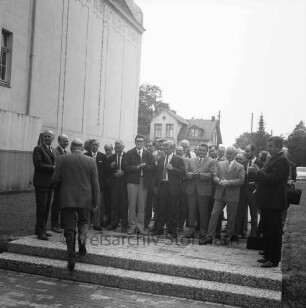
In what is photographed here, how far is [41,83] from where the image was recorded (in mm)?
17531

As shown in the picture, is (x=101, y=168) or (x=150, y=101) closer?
(x=101, y=168)

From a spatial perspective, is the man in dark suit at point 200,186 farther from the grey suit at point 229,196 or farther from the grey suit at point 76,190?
the grey suit at point 76,190

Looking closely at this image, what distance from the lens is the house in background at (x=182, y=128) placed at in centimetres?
6725

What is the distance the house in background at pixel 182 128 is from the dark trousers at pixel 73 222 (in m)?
56.6

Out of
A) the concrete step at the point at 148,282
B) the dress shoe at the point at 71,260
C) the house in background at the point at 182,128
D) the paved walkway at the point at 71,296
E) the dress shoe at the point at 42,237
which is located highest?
the house in background at the point at 182,128

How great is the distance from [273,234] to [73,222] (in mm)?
3254

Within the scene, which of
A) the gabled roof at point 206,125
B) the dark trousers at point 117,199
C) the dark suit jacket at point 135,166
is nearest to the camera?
the dark suit jacket at point 135,166

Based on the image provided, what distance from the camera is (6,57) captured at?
15.9 meters

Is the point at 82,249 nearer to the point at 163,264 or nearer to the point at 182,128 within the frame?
the point at 163,264

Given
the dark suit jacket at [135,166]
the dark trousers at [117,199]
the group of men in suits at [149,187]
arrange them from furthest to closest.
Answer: the dark trousers at [117,199] → the dark suit jacket at [135,166] → the group of men in suits at [149,187]

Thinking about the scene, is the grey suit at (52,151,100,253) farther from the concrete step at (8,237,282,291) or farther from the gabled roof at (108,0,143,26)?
the gabled roof at (108,0,143,26)

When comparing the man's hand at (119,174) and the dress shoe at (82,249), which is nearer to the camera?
the dress shoe at (82,249)

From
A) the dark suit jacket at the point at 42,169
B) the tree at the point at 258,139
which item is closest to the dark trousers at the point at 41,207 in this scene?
the dark suit jacket at the point at 42,169

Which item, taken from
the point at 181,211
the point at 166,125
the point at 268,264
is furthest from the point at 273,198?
the point at 166,125
